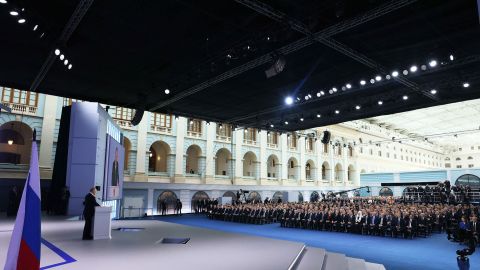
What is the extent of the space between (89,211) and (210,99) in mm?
9457

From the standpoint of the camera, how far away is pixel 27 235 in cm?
268

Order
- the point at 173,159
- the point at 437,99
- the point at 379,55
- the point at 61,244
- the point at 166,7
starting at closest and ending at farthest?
the point at 61,244 < the point at 166,7 < the point at 379,55 < the point at 437,99 < the point at 173,159

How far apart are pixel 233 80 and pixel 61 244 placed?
28.2 ft

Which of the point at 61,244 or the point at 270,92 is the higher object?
the point at 270,92

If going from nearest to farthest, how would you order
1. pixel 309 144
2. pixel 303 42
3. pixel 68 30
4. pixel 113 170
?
pixel 68 30
pixel 303 42
pixel 113 170
pixel 309 144

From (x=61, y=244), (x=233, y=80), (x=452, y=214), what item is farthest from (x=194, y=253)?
(x=452, y=214)

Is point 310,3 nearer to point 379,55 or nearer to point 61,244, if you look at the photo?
point 379,55

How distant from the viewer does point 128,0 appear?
794cm

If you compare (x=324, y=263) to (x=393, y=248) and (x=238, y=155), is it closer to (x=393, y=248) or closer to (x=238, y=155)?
(x=393, y=248)

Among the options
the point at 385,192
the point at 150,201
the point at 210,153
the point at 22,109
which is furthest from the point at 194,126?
the point at 385,192

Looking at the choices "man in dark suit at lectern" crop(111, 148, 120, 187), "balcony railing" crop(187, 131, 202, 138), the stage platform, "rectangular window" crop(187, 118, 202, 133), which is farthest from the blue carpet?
"rectangular window" crop(187, 118, 202, 133)

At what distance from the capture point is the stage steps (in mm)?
6824

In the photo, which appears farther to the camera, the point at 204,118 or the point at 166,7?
the point at 204,118

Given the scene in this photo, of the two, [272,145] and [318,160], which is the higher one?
[272,145]
